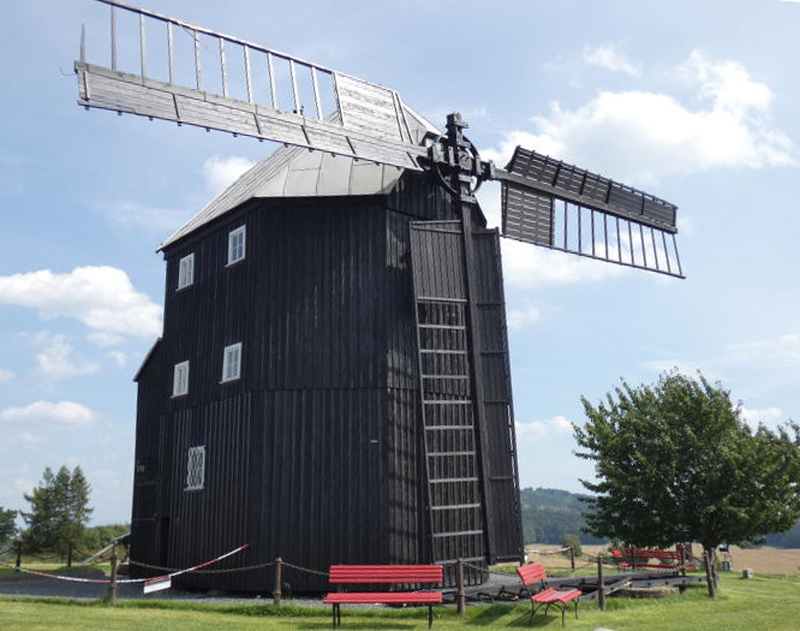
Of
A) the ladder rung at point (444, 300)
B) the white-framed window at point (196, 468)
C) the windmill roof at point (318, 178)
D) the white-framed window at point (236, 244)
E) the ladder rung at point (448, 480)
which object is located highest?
the windmill roof at point (318, 178)

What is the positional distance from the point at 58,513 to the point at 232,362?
1354 inches

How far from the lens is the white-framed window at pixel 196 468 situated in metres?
20.5

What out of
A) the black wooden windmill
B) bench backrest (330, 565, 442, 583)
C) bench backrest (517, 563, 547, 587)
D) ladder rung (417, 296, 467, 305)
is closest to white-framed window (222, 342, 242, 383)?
the black wooden windmill

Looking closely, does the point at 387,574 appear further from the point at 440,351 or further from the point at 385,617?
the point at 440,351

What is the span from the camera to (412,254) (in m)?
18.5

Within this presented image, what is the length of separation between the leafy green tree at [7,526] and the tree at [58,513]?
1291 centimetres

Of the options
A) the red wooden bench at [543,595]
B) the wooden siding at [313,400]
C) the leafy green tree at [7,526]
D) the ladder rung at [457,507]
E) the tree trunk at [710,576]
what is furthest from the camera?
the leafy green tree at [7,526]

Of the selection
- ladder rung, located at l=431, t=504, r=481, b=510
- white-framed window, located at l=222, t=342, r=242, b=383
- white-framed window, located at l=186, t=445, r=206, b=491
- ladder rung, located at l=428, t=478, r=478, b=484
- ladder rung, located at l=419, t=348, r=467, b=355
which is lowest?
ladder rung, located at l=431, t=504, r=481, b=510

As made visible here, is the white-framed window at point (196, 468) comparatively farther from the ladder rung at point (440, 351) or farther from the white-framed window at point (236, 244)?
the ladder rung at point (440, 351)

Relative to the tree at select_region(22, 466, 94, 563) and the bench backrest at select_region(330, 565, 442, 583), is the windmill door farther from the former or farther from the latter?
the tree at select_region(22, 466, 94, 563)

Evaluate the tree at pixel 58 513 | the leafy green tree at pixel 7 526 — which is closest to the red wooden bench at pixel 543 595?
the tree at pixel 58 513

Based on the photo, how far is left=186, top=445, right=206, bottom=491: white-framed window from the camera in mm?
20484

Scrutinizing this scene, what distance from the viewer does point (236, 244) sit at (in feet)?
69.0

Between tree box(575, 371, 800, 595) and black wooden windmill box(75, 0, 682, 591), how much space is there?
11.9 feet
